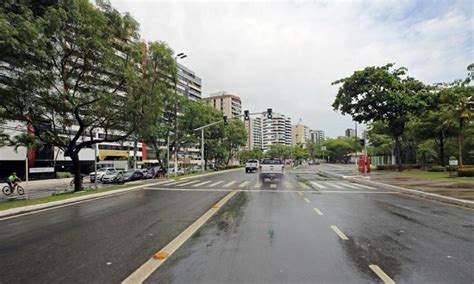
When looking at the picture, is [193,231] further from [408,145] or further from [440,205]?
[408,145]

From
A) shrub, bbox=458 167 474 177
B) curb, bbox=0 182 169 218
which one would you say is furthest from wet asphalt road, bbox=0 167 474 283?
shrub, bbox=458 167 474 177

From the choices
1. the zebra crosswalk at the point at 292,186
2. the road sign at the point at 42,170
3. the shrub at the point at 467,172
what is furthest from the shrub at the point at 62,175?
the shrub at the point at 467,172

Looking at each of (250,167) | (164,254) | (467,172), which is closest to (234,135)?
(250,167)

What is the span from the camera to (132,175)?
39.2 m

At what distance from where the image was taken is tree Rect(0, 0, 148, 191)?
17.4 m

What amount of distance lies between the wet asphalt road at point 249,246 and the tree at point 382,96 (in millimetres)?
30179

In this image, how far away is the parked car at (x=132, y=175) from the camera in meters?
38.1

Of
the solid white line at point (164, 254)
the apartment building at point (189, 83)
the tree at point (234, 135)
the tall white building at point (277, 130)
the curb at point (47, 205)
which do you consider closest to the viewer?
the solid white line at point (164, 254)

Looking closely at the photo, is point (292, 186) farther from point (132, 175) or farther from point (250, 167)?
point (250, 167)

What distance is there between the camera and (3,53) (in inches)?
583

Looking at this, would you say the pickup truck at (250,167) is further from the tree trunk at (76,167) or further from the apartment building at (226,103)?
the apartment building at (226,103)

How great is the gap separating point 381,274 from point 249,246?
258cm

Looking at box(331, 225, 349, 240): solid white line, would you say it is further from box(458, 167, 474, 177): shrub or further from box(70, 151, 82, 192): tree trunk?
box(458, 167, 474, 177): shrub

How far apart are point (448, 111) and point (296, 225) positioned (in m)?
31.9
